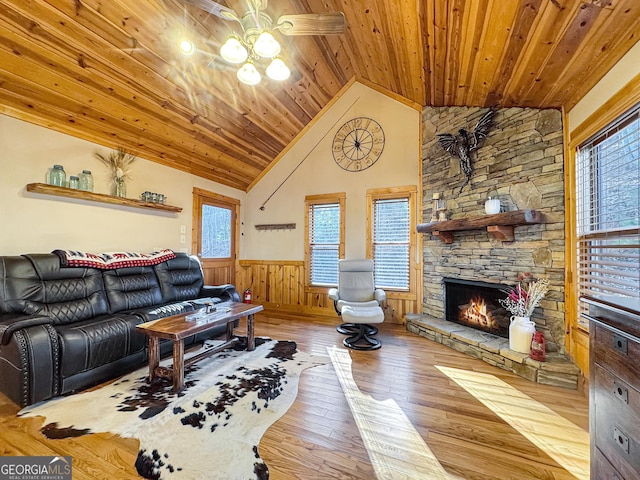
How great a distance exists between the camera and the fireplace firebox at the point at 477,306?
3205 millimetres

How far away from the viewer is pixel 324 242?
499 cm

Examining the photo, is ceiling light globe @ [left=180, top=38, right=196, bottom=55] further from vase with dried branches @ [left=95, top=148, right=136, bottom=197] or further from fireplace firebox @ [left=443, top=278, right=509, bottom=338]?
fireplace firebox @ [left=443, top=278, right=509, bottom=338]

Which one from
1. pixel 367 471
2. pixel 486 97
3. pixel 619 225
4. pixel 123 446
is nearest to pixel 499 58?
pixel 486 97

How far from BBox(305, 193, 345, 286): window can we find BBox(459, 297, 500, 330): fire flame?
2.03 m

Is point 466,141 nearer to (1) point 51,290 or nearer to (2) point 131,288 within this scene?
(2) point 131,288

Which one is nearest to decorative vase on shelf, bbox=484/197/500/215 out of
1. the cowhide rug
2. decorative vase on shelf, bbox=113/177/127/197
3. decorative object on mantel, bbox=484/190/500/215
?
decorative object on mantel, bbox=484/190/500/215

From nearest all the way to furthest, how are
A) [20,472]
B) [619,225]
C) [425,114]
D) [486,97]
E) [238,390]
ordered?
[20,472] < [619,225] < [238,390] < [486,97] < [425,114]

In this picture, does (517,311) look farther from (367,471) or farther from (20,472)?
(20,472)

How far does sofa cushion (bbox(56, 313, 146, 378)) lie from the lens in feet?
7.10

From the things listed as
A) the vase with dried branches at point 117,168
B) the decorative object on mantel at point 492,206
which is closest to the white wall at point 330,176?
the decorative object on mantel at point 492,206

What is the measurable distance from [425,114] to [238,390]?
4.31 m

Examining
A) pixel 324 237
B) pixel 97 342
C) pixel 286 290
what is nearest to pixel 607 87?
pixel 324 237

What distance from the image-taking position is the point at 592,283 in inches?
93.7

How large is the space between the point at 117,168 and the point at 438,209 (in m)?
4.30
